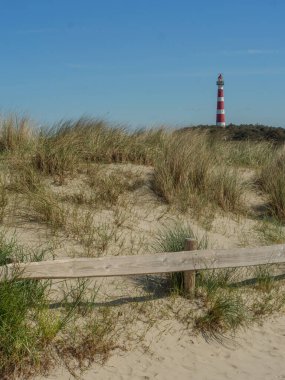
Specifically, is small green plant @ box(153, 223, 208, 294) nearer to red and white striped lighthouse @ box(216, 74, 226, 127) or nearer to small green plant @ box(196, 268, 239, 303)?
small green plant @ box(196, 268, 239, 303)

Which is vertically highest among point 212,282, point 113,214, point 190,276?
point 113,214

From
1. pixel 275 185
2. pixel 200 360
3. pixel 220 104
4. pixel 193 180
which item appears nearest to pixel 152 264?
pixel 200 360

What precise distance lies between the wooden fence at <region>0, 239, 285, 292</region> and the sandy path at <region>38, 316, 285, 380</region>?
72 centimetres

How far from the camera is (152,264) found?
5.97 m

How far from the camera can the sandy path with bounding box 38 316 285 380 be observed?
5.22 metres

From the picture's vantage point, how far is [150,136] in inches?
441

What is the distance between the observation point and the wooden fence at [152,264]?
537 cm

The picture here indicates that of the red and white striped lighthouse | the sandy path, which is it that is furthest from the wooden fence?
the red and white striped lighthouse

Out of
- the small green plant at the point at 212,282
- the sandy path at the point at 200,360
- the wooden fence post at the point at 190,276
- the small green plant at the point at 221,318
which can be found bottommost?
the sandy path at the point at 200,360

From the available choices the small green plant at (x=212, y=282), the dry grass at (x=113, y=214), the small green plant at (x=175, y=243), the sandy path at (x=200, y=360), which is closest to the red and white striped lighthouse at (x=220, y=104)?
the dry grass at (x=113, y=214)

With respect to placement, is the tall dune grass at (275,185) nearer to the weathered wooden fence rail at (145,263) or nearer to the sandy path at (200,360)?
the weathered wooden fence rail at (145,263)

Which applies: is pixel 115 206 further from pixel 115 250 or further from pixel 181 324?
pixel 181 324

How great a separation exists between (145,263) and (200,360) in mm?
1126

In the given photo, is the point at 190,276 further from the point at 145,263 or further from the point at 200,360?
the point at 200,360
